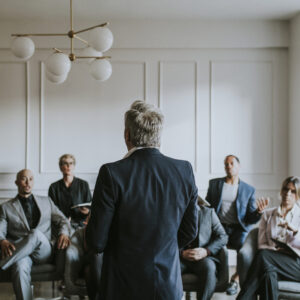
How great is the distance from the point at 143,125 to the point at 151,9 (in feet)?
13.2

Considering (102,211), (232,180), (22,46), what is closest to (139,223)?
(102,211)

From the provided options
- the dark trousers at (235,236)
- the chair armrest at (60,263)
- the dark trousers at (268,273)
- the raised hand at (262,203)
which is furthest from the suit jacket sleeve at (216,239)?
the chair armrest at (60,263)

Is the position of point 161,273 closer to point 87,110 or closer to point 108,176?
point 108,176

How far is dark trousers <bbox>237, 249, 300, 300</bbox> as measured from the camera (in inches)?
139

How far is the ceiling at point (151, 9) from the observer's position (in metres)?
5.17

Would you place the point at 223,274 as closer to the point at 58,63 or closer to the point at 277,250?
the point at 277,250

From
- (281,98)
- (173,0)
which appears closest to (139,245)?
(173,0)

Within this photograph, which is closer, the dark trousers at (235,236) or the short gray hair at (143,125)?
the short gray hair at (143,125)

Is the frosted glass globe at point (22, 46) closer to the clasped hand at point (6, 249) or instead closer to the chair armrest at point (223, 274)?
the clasped hand at point (6, 249)

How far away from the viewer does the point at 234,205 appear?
4840 millimetres

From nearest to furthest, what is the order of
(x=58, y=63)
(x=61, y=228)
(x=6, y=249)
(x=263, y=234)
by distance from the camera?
(x=58, y=63) → (x=6, y=249) → (x=263, y=234) → (x=61, y=228)

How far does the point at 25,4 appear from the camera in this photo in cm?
521

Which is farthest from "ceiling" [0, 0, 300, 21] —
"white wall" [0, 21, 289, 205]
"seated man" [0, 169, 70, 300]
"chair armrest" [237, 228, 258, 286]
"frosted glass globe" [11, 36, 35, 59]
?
"chair armrest" [237, 228, 258, 286]

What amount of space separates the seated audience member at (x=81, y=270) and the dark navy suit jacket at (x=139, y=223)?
5.70 ft
